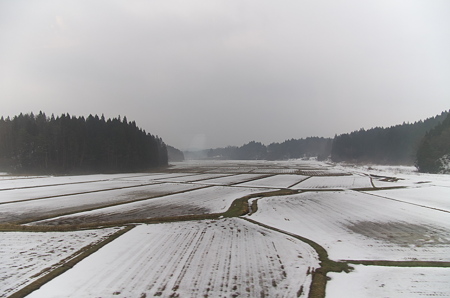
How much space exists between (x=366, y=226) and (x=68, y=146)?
91.1 m

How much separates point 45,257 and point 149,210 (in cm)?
1159

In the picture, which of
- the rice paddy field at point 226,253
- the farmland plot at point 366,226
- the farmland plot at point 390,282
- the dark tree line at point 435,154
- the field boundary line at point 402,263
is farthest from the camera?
the dark tree line at point 435,154

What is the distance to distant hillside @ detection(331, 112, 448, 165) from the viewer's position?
147000 mm

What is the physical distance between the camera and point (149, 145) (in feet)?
408

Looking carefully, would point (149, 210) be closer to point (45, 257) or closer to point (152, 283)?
point (45, 257)

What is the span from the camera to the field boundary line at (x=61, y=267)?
850 centimetres

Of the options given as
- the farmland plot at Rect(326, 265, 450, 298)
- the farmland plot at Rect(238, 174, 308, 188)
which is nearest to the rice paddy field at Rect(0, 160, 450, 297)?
the farmland plot at Rect(326, 265, 450, 298)

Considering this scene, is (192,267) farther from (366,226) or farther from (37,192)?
(37,192)

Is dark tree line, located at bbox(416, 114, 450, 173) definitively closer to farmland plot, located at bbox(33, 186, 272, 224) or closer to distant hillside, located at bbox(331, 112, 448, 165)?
distant hillside, located at bbox(331, 112, 448, 165)

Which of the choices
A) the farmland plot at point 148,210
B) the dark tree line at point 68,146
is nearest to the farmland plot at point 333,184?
the farmland plot at point 148,210

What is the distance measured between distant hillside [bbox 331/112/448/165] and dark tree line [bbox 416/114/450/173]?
5466 cm

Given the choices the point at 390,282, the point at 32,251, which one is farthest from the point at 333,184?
the point at 32,251

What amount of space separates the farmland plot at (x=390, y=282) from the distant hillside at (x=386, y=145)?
14168 cm

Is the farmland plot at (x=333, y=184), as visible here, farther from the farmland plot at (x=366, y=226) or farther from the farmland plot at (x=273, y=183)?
the farmland plot at (x=366, y=226)
